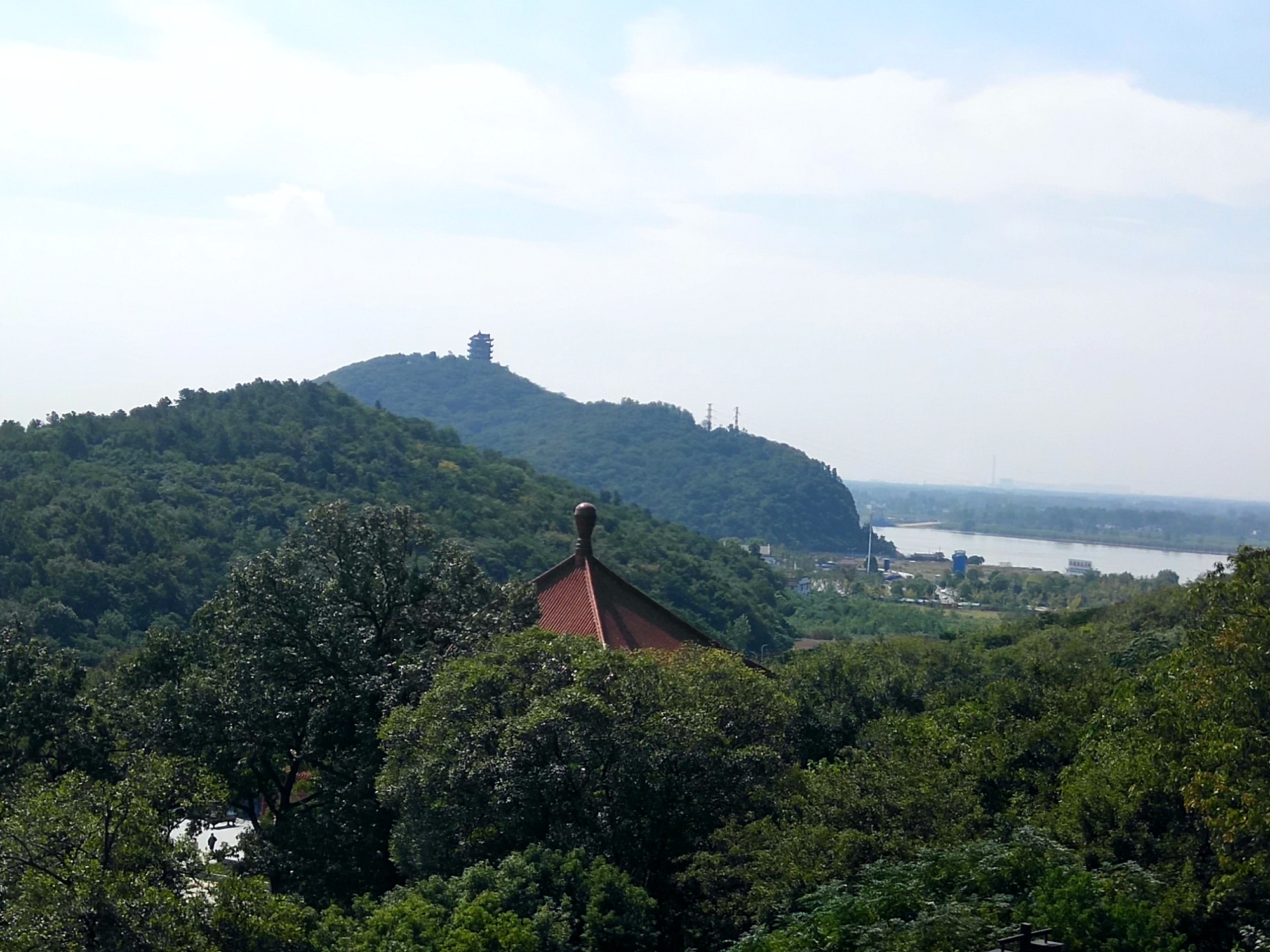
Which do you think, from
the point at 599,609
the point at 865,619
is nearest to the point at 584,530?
the point at 599,609

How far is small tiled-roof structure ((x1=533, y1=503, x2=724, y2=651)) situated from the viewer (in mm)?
21969

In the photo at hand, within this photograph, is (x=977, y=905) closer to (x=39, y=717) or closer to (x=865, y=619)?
(x=39, y=717)

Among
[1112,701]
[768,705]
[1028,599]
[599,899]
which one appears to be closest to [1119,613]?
[1112,701]

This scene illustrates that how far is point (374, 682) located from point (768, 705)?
563 cm

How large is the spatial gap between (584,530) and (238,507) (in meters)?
61.1

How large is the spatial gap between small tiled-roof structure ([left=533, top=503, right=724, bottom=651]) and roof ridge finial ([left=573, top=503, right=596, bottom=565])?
11 mm

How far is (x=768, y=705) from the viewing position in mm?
18344

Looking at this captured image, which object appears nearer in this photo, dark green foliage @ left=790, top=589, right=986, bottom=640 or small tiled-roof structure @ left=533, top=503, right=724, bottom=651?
small tiled-roof structure @ left=533, top=503, right=724, bottom=651

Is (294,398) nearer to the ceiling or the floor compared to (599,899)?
nearer to the ceiling

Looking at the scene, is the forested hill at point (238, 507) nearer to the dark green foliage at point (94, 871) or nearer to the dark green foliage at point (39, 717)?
the dark green foliage at point (39, 717)

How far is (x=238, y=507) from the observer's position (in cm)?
8025

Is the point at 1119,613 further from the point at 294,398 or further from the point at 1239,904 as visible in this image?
the point at 294,398

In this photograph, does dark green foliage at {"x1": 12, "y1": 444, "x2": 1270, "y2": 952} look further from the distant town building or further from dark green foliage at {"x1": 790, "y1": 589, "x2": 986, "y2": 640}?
the distant town building

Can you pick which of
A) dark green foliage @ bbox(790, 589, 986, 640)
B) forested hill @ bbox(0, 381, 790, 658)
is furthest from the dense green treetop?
dark green foliage @ bbox(790, 589, 986, 640)
